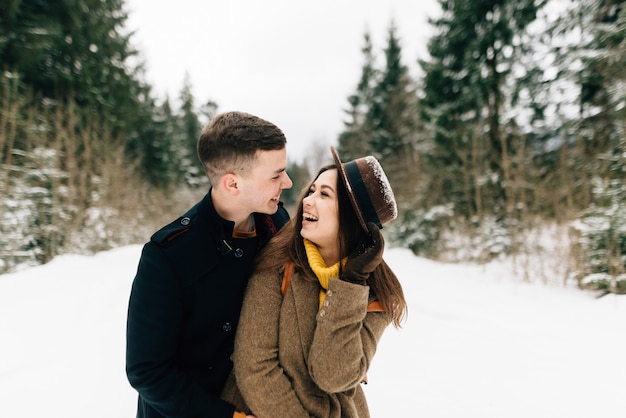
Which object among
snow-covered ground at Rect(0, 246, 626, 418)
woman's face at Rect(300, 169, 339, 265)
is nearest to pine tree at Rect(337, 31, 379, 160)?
snow-covered ground at Rect(0, 246, 626, 418)

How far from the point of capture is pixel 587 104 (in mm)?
7762

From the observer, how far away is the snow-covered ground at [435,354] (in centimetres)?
306

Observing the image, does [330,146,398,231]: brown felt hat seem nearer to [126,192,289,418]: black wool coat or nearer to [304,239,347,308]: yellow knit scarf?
[304,239,347,308]: yellow knit scarf

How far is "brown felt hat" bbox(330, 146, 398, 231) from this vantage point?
1703mm

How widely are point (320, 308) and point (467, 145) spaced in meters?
9.94

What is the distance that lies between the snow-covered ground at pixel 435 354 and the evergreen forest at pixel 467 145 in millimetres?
1639

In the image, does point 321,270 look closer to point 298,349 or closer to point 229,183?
point 298,349

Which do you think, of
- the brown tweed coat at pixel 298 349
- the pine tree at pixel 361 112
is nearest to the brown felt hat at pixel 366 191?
the brown tweed coat at pixel 298 349

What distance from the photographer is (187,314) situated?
1.45 m

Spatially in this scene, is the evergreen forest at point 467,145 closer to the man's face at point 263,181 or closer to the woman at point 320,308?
the woman at point 320,308

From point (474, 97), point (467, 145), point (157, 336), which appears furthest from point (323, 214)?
point (474, 97)

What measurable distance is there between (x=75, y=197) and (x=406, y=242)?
10.3 metres

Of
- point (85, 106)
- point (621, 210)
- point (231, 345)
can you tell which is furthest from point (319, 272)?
point (85, 106)

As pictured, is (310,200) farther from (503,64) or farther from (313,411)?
(503,64)
